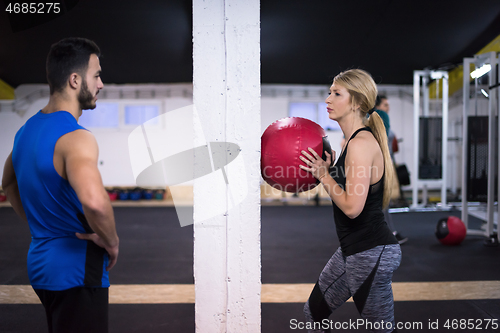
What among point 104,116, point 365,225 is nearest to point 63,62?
point 365,225

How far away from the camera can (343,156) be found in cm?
137

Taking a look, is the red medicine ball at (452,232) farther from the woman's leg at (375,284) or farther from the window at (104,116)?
the window at (104,116)

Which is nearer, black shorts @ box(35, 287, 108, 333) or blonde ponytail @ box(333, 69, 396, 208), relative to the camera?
black shorts @ box(35, 287, 108, 333)

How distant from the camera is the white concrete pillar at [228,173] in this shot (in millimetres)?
1638

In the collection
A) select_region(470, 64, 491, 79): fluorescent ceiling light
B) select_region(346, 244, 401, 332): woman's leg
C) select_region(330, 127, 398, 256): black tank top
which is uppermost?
select_region(470, 64, 491, 79): fluorescent ceiling light

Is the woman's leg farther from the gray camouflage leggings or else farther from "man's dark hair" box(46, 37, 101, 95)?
"man's dark hair" box(46, 37, 101, 95)

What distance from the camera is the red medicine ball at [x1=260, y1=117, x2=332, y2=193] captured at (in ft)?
4.72

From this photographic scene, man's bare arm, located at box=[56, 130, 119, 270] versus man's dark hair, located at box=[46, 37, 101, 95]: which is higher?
man's dark hair, located at box=[46, 37, 101, 95]

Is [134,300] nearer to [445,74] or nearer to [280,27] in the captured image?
[280,27]

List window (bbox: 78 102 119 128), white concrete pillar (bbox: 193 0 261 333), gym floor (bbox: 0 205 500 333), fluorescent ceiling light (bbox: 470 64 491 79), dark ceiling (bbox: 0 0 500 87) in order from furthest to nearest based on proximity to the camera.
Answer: window (bbox: 78 102 119 128)
dark ceiling (bbox: 0 0 500 87)
fluorescent ceiling light (bbox: 470 64 491 79)
gym floor (bbox: 0 205 500 333)
white concrete pillar (bbox: 193 0 261 333)

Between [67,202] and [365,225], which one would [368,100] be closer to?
[365,225]

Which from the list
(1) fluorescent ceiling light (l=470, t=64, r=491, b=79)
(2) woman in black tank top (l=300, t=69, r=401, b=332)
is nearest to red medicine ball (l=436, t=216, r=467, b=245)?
(1) fluorescent ceiling light (l=470, t=64, r=491, b=79)

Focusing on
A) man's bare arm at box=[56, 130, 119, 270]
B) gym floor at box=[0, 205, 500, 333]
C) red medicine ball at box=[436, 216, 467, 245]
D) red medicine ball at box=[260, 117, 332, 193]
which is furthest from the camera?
red medicine ball at box=[436, 216, 467, 245]

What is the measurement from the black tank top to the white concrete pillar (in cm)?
46
